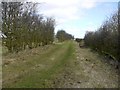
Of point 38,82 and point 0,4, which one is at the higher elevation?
point 0,4

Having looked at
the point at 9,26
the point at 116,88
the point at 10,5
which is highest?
the point at 10,5

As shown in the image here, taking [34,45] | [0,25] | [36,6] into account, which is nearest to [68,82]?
[0,25]

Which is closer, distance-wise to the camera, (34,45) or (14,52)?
(14,52)

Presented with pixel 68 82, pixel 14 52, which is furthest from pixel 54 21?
pixel 68 82

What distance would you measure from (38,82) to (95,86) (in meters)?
2.46

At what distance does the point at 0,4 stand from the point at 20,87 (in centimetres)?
1851

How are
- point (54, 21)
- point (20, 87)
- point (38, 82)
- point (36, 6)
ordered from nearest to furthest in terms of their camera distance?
point (20, 87) < point (38, 82) < point (36, 6) < point (54, 21)

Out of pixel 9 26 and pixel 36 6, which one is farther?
pixel 36 6

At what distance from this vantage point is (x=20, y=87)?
34.1ft

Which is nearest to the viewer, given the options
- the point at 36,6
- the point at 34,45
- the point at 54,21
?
the point at 36,6

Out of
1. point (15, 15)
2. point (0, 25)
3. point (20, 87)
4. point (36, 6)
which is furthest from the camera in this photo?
point (36, 6)

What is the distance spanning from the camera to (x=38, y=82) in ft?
37.7

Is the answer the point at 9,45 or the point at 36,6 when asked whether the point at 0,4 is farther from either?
the point at 36,6

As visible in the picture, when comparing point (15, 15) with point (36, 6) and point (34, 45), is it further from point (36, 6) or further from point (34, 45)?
point (34, 45)
